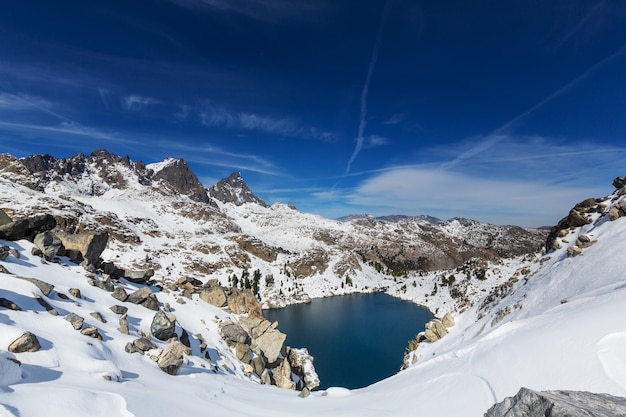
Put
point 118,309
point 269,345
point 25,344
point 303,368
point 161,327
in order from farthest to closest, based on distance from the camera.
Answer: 1. point 303,368
2. point 269,345
3. point 161,327
4. point 118,309
5. point 25,344

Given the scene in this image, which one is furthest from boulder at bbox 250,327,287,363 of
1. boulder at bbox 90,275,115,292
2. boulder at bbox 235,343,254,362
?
boulder at bbox 90,275,115,292

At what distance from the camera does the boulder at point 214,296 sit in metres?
32.4

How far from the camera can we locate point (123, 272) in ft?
89.4

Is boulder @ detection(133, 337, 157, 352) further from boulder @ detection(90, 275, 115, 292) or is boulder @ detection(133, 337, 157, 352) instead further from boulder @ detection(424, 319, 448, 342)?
boulder @ detection(424, 319, 448, 342)

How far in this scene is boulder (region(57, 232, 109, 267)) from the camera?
24.9 meters

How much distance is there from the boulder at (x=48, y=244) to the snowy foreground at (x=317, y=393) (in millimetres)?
2765

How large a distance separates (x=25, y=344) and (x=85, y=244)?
18.3 meters

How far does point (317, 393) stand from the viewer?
13.8m

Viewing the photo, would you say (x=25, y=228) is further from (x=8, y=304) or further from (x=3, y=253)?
(x=8, y=304)

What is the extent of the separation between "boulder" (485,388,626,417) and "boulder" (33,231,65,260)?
83.3 ft

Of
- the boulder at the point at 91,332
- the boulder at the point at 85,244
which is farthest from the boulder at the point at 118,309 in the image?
the boulder at the point at 85,244

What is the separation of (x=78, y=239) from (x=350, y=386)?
167 ft

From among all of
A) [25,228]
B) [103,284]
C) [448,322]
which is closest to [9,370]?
[103,284]

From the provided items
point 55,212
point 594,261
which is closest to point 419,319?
point 594,261
